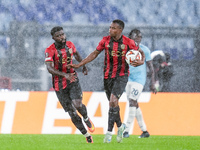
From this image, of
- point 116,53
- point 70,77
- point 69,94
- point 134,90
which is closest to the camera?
point 116,53

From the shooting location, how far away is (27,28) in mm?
11094

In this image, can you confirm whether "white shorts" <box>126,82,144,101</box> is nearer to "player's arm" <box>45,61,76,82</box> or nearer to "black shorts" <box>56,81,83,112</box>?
"black shorts" <box>56,81,83,112</box>

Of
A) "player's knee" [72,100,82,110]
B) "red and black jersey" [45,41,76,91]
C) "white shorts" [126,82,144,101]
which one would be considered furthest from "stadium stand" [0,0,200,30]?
"player's knee" [72,100,82,110]

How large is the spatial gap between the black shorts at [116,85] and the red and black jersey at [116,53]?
5 cm

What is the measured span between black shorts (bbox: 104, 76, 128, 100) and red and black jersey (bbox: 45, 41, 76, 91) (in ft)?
1.66

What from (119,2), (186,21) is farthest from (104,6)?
(186,21)

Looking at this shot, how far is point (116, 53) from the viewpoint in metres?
5.21

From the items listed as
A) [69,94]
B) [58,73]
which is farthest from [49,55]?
[69,94]

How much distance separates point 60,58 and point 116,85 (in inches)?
31.1

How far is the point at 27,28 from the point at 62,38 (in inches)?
233

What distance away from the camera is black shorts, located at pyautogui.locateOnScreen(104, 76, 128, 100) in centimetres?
516

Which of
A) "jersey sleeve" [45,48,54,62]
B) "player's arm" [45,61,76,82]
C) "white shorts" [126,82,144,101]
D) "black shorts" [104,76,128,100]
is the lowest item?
"white shorts" [126,82,144,101]

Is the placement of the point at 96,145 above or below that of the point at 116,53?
below

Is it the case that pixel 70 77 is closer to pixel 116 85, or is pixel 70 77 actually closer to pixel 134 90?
pixel 116 85
